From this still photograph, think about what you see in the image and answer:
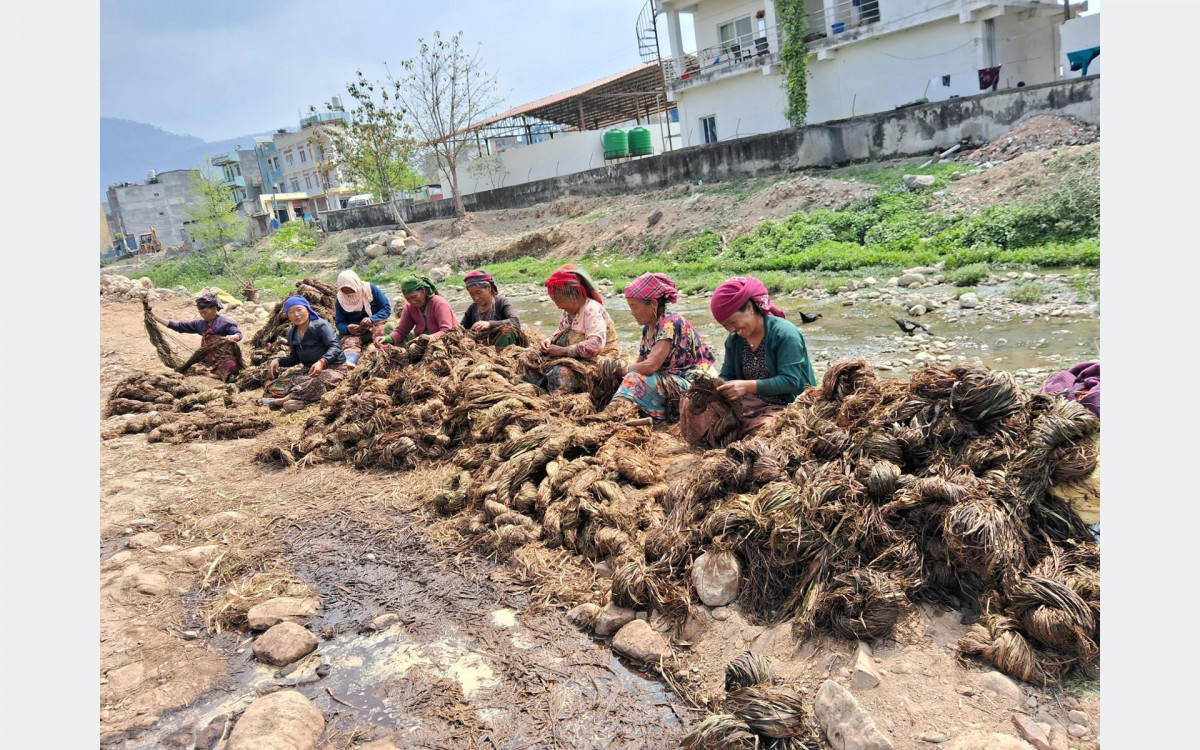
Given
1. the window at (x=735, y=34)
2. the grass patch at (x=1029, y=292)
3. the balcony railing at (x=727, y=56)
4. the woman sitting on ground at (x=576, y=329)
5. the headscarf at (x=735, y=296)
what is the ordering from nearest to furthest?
1. the headscarf at (x=735, y=296)
2. the woman sitting on ground at (x=576, y=329)
3. the grass patch at (x=1029, y=292)
4. the balcony railing at (x=727, y=56)
5. the window at (x=735, y=34)

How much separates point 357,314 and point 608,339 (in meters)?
4.16

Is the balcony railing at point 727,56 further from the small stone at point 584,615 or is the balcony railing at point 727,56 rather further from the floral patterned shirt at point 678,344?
the small stone at point 584,615

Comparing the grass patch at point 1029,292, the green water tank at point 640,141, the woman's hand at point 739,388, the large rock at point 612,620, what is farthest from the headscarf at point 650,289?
the green water tank at point 640,141

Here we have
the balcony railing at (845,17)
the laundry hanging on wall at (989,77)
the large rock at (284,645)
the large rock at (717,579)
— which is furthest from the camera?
the balcony railing at (845,17)

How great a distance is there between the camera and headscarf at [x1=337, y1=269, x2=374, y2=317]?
28.3 ft

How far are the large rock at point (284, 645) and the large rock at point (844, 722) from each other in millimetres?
2222

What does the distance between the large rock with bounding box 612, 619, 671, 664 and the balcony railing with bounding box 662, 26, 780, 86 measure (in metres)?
22.4

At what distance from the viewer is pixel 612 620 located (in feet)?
10.6

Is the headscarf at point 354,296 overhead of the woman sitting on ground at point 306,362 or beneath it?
overhead

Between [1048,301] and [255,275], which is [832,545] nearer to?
[1048,301]

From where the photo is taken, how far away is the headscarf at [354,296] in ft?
28.3

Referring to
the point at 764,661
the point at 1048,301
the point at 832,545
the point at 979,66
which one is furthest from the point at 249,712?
the point at 979,66

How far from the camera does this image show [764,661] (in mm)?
2627

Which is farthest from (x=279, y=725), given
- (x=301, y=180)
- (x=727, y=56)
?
(x=301, y=180)
